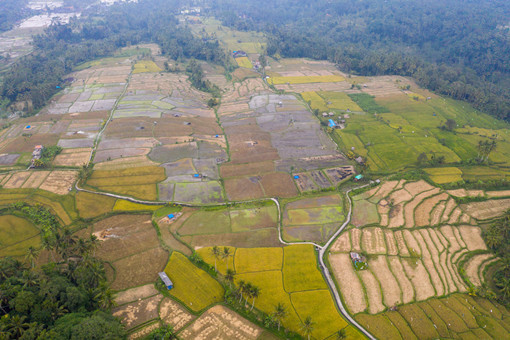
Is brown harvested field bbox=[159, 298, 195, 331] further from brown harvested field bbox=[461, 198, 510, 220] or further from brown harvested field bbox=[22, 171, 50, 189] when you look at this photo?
brown harvested field bbox=[461, 198, 510, 220]

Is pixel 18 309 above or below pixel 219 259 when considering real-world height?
above

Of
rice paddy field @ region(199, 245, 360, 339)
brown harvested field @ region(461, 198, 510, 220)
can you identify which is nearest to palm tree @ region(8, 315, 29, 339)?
rice paddy field @ region(199, 245, 360, 339)

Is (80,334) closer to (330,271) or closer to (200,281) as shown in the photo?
(200,281)

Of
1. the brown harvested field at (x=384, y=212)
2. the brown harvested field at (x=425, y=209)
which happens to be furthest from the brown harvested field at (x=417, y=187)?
the brown harvested field at (x=384, y=212)

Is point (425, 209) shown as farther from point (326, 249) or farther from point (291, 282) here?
point (291, 282)

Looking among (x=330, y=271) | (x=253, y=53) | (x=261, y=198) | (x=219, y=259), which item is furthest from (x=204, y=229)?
(x=253, y=53)

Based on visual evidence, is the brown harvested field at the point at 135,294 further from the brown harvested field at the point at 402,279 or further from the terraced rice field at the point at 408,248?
the brown harvested field at the point at 402,279
